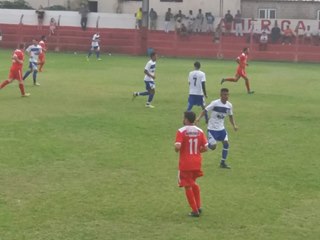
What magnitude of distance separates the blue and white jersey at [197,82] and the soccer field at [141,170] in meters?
0.98

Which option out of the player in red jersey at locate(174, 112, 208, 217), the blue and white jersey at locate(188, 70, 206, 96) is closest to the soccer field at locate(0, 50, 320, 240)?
the player in red jersey at locate(174, 112, 208, 217)

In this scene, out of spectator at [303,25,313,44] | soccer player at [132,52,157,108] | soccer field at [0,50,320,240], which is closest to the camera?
soccer field at [0,50,320,240]

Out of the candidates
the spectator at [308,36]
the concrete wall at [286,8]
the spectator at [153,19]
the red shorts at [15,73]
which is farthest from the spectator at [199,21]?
the red shorts at [15,73]

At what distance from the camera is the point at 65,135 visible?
1694cm

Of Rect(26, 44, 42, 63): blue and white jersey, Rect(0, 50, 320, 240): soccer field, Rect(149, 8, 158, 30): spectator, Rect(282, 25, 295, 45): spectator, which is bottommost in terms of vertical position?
Rect(0, 50, 320, 240): soccer field

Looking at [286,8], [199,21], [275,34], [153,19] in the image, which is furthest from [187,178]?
[286,8]

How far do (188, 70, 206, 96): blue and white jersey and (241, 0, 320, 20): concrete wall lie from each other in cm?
3546

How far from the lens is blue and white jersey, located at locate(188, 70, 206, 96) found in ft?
63.5

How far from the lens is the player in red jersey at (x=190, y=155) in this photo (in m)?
10.5

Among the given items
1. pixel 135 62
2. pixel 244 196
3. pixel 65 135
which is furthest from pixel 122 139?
pixel 135 62

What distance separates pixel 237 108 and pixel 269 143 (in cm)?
618

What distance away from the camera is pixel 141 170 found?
1357cm

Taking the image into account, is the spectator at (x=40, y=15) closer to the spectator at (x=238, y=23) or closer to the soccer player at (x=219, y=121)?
the spectator at (x=238, y=23)

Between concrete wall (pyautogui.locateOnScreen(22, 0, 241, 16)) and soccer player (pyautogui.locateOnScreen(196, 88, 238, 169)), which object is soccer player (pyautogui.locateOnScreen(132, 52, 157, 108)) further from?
concrete wall (pyautogui.locateOnScreen(22, 0, 241, 16))
